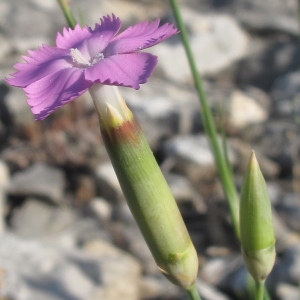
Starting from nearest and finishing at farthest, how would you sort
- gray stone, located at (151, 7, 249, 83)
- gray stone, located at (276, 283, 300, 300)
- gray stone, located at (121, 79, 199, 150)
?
gray stone, located at (276, 283, 300, 300) < gray stone, located at (121, 79, 199, 150) < gray stone, located at (151, 7, 249, 83)

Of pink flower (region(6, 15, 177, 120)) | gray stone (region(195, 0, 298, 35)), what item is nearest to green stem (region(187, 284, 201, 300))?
pink flower (region(6, 15, 177, 120))

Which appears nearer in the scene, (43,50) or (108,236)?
(43,50)

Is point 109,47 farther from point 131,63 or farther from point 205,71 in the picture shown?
point 205,71

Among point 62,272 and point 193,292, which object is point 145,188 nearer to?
point 193,292

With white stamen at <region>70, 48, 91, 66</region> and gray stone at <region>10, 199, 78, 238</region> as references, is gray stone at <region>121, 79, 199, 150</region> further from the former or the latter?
white stamen at <region>70, 48, 91, 66</region>

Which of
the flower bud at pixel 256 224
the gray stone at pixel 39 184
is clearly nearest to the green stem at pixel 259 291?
the flower bud at pixel 256 224

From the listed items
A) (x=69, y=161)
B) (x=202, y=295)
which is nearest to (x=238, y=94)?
(x=69, y=161)

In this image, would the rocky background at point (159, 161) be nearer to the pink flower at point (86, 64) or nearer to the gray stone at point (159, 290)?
the gray stone at point (159, 290)
